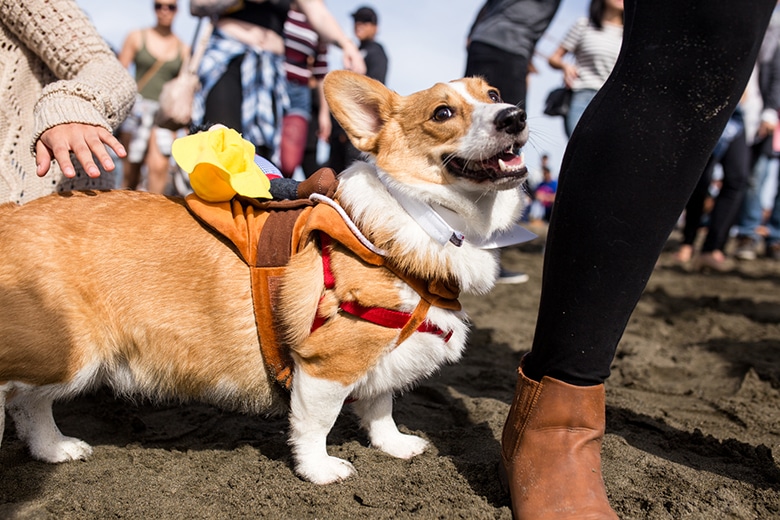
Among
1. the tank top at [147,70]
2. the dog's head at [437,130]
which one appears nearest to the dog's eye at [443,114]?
the dog's head at [437,130]

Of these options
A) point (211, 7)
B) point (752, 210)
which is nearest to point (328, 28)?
point (211, 7)

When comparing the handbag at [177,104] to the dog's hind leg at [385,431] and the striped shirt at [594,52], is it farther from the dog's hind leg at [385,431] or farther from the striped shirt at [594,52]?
the striped shirt at [594,52]

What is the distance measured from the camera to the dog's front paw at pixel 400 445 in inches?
90.6

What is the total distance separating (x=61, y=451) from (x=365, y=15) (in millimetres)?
5370

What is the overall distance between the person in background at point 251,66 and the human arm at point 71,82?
159 cm

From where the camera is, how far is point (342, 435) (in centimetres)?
253

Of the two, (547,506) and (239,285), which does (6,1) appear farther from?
(547,506)

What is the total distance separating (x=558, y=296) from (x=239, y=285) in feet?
3.45

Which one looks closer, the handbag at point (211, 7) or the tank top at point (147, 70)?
the handbag at point (211, 7)

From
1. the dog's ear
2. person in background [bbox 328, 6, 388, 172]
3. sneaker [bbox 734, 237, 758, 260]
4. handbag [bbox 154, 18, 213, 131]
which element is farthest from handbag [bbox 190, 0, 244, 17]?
sneaker [bbox 734, 237, 758, 260]

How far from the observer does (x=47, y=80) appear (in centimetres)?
263

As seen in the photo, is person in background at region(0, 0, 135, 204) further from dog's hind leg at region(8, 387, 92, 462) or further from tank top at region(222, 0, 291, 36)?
tank top at region(222, 0, 291, 36)

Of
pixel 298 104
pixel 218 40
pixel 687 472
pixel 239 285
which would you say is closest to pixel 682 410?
pixel 687 472

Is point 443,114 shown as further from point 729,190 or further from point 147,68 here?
point 147,68
